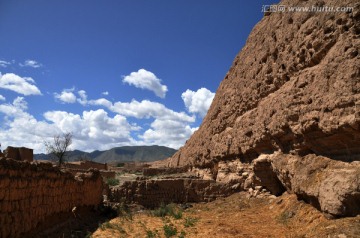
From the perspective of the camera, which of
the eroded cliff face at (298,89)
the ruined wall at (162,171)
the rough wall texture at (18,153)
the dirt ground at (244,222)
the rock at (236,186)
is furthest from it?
the ruined wall at (162,171)

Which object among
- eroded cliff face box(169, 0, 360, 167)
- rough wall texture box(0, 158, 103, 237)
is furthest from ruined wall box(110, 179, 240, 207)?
rough wall texture box(0, 158, 103, 237)

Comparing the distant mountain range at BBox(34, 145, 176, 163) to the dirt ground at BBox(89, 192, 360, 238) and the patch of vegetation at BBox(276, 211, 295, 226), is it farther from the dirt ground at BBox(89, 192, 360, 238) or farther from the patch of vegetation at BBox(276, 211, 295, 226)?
the patch of vegetation at BBox(276, 211, 295, 226)

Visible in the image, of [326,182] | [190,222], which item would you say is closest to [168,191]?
[190,222]

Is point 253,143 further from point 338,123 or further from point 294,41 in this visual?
point 338,123

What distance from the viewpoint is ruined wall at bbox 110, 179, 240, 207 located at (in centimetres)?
1456

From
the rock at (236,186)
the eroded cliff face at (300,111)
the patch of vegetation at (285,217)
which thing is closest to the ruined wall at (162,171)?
the eroded cliff face at (300,111)

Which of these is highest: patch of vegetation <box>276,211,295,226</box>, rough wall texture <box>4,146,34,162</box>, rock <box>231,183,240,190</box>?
rough wall texture <box>4,146,34,162</box>

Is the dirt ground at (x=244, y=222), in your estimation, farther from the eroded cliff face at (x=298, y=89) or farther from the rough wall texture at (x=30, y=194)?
the eroded cliff face at (x=298, y=89)

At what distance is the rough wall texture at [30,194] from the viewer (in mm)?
6504

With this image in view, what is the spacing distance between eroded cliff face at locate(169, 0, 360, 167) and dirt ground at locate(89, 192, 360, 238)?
156cm

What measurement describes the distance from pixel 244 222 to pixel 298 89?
4.05 metres

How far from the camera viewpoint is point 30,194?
745 cm

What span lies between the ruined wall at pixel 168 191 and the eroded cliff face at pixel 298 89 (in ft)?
5.40

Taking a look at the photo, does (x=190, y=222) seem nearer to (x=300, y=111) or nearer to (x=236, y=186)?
(x=236, y=186)
